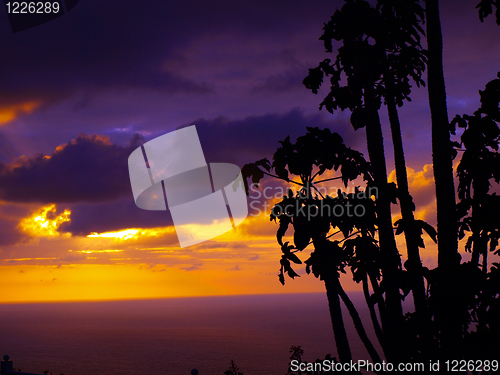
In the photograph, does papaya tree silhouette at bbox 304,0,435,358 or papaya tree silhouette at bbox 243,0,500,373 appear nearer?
papaya tree silhouette at bbox 243,0,500,373

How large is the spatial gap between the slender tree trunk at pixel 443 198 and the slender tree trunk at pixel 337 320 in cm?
211

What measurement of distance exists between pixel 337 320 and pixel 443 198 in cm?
320

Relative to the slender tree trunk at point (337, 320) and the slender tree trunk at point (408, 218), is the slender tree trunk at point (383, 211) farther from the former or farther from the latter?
the slender tree trunk at point (337, 320)

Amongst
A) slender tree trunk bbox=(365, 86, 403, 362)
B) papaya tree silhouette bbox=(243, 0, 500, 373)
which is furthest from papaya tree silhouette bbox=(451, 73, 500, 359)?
slender tree trunk bbox=(365, 86, 403, 362)

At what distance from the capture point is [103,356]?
19925cm

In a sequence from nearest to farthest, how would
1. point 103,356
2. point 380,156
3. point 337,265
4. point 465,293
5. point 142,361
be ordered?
1. point 465,293
2. point 337,265
3. point 380,156
4. point 142,361
5. point 103,356

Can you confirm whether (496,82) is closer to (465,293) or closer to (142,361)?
(465,293)

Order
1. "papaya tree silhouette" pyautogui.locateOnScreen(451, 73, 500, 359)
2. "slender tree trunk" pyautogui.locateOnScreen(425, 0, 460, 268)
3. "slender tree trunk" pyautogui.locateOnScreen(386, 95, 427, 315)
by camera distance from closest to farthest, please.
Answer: "papaya tree silhouette" pyautogui.locateOnScreen(451, 73, 500, 359), "slender tree trunk" pyautogui.locateOnScreen(425, 0, 460, 268), "slender tree trunk" pyautogui.locateOnScreen(386, 95, 427, 315)

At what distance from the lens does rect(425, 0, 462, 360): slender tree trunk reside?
6.77m

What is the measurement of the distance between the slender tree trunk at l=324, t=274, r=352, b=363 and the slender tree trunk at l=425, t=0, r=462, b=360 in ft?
6.91

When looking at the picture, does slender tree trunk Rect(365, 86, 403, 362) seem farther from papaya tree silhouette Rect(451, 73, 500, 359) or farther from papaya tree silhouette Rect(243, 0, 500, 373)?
papaya tree silhouette Rect(451, 73, 500, 359)

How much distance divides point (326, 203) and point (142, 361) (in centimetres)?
19697

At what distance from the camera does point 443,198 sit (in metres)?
7.94

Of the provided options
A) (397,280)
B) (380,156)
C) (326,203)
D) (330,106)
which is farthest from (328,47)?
(397,280)
